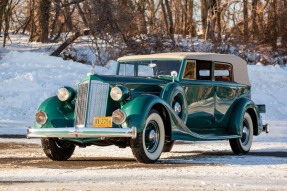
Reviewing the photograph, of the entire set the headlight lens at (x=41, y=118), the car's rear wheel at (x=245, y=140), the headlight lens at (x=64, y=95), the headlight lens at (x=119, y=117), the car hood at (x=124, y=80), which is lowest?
the car's rear wheel at (x=245, y=140)

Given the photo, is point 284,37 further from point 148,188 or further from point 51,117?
point 148,188

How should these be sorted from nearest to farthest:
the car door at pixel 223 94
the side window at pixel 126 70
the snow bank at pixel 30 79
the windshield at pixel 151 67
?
the windshield at pixel 151 67, the side window at pixel 126 70, the car door at pixel 223 94, the snow bank at pixel 30 79

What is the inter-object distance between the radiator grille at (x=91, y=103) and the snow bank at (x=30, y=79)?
1058 cm

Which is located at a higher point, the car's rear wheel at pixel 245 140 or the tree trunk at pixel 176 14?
the tree trunk at pixel 176 14

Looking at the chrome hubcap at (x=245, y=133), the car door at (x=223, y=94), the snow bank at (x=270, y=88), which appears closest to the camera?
the car door at (x=223, y=94)

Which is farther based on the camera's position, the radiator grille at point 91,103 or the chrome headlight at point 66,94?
the chrome headlight at point 66,94

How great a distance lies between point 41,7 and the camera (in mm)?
25734

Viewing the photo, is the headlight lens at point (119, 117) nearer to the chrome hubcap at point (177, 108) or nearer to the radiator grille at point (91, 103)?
the radiator grille at point (91, 103)

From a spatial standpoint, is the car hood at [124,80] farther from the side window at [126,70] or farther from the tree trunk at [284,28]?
the tree trunk at [284,28]

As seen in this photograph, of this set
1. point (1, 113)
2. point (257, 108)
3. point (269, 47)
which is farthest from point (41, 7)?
point (257, 108)

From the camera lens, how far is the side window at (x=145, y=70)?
34.6ft

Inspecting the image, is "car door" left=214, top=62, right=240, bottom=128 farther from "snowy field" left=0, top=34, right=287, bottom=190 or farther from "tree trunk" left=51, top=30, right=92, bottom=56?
"tree trunk" left=51, top=30, right=92, bottom=56

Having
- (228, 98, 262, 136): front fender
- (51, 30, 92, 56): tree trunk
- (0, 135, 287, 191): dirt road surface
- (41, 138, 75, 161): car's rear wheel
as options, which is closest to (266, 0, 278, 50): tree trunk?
(51, 30, 92, 56): tree trunk

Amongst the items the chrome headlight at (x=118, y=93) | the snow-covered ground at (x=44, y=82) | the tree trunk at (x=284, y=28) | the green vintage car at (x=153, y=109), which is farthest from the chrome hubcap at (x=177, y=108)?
the tree trunk at (x=284, y=28)
